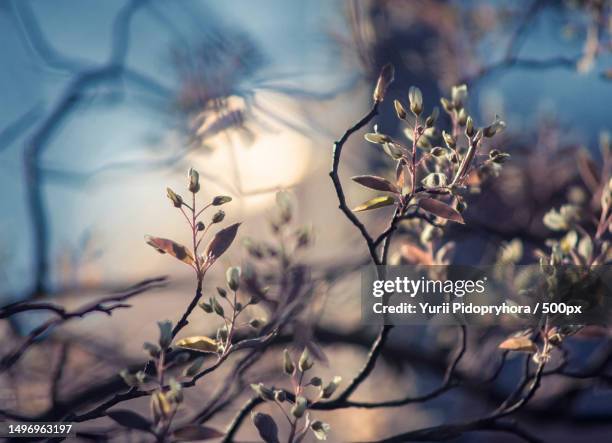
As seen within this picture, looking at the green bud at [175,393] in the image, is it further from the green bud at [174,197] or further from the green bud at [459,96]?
the green bud at [459,96]

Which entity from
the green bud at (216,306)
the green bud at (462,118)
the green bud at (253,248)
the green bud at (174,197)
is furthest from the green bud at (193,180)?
the green bud at (462,118)

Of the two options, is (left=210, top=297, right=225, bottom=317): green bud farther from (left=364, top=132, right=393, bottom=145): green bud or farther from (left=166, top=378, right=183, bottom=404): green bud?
(left=364, top=132, right=393, bottom=145): green bud

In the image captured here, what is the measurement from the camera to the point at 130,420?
533 mm

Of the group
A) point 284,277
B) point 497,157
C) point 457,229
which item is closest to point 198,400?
point 284,277

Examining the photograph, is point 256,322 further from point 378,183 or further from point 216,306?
point 378,183

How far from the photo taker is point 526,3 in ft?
5.63

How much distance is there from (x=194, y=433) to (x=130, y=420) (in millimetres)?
66

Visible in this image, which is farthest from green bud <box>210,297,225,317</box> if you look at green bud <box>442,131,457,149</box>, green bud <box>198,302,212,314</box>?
green bud <box>442,131,457,149</box>

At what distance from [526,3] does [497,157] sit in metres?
1.40

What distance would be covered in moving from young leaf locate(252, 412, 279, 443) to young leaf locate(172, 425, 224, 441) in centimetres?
6

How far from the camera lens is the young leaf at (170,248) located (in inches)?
23.1

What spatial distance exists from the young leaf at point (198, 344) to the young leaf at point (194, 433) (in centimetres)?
8

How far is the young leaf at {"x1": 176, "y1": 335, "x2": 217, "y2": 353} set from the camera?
60 cm

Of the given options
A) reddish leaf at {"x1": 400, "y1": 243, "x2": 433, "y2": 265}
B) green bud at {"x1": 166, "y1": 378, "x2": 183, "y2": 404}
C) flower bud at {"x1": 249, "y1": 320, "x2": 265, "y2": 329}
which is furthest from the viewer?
reddish leaf at {"x1": 400, "y1": 243, "x2": 433, "y2": 265}
